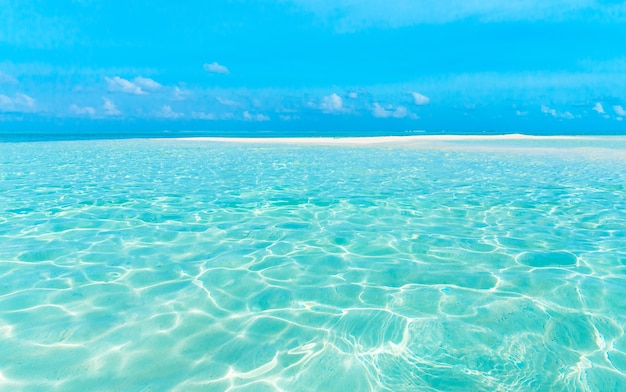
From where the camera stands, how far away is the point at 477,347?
3275 mm

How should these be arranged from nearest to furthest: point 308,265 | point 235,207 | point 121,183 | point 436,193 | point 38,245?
point 308,265
point 38,245
point 235,207
point 436,193
point 121,183

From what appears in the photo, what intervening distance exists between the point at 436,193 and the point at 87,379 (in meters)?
8.52

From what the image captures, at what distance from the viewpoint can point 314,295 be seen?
4.27 metres

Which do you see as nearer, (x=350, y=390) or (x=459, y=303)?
(x=350, y=390)

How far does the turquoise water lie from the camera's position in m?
3.00

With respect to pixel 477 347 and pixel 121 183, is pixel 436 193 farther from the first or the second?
pixel 121 183

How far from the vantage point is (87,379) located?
291 cm

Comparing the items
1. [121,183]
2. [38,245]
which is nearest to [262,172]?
[121,183]

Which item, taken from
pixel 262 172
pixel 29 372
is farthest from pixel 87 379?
pixel 262 172

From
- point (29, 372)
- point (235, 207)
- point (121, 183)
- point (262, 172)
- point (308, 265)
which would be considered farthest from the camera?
point (262, 172)

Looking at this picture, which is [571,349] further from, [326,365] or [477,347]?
[326,365]

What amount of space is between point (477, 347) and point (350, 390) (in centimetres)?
116

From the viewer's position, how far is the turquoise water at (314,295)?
3002mm

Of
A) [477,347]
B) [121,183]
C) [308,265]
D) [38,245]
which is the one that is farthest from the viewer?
[121,183]
